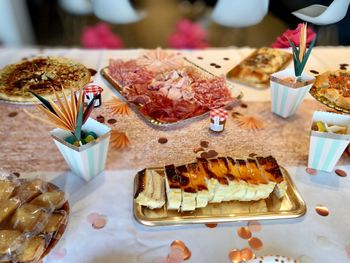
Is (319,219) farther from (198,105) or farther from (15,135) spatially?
(15,135)

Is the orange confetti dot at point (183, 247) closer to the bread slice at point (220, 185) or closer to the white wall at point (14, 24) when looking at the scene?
the bread slice at point (220, 185)

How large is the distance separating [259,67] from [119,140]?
68 centimetres

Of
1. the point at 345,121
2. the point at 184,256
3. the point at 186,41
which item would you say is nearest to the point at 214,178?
the point at 184,256

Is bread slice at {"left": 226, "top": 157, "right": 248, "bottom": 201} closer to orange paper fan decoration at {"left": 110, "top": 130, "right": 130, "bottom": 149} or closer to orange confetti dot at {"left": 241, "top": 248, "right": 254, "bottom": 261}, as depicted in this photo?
orange confetti dot at {"left": 241, "top": 248, "right": 254, "bottom": 261}

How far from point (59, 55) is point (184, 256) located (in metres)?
1.22

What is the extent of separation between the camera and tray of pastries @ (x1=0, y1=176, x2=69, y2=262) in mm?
653

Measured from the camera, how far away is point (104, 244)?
74cm

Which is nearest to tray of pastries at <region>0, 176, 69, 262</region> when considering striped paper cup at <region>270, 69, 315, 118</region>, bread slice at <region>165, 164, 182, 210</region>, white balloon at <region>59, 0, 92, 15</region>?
bread slice at <region>165, 164, 182, 210</region>

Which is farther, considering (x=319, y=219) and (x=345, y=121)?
(x=345, y=121)

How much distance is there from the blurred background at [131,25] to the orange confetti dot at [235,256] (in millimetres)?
760

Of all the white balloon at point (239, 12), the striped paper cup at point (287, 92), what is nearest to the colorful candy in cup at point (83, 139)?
the striped paper cup at point (287, 92)

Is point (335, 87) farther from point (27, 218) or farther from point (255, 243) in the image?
point (27, 218)

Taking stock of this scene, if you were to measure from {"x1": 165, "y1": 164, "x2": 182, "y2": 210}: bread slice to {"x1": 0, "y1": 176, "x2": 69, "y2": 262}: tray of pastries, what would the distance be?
0.23 metres

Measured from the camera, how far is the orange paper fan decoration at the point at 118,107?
1.20 metres
